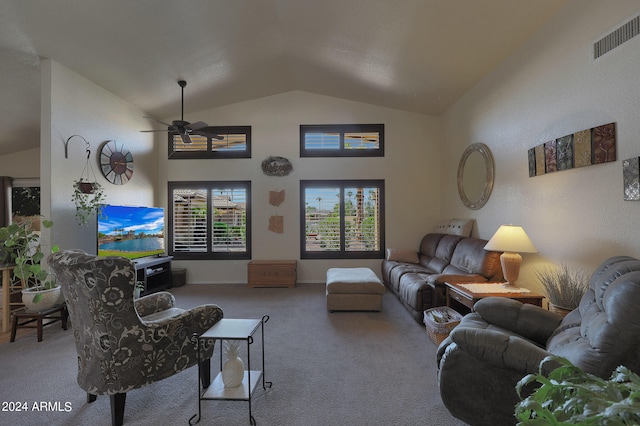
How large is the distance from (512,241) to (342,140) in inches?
145

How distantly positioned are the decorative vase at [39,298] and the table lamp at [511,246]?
195 inches

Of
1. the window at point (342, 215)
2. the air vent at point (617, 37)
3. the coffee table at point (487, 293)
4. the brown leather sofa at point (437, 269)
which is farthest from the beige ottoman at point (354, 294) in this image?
the air vent at point (617, 37)

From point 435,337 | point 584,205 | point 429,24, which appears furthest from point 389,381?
point 429,24

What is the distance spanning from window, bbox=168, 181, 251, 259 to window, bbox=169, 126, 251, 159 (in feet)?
1.87

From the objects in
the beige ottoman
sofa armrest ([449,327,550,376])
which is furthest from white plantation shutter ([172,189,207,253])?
sofa armrest ([449,327,550,376])

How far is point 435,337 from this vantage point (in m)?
2.95

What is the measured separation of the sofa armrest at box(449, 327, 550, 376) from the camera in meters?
1.55

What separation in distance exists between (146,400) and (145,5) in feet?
12.1

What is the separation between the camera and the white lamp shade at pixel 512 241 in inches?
114

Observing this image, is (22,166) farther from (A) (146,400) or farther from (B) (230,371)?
(B) (230,371)

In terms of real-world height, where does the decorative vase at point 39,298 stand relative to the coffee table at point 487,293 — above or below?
below

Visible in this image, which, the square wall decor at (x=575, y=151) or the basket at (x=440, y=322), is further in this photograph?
the basket at (x=440, y=322)

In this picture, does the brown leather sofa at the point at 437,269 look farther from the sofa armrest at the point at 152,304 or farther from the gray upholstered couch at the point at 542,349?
the sofa armrest at the point at 152,304

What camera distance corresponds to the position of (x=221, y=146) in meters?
5.90
